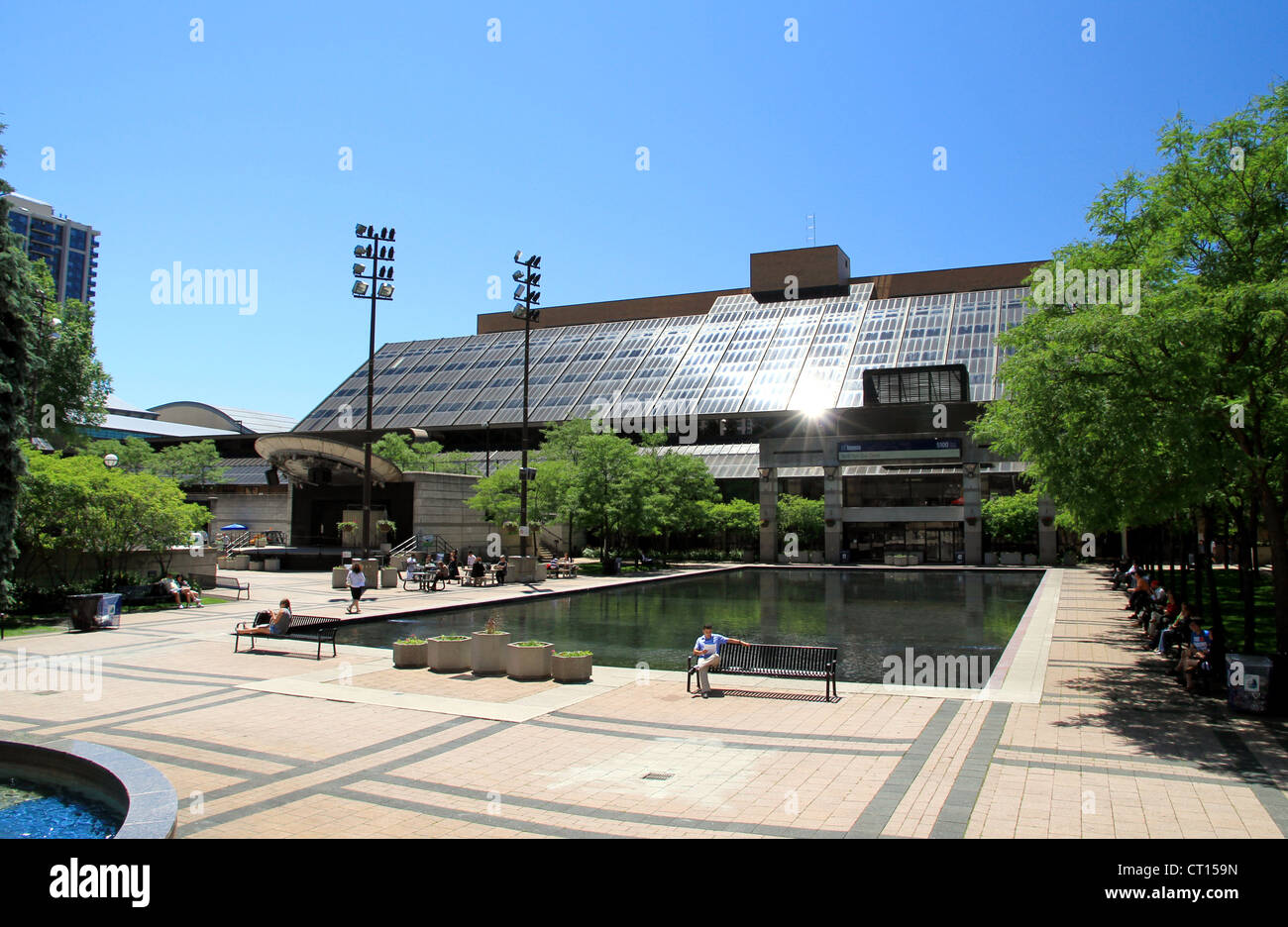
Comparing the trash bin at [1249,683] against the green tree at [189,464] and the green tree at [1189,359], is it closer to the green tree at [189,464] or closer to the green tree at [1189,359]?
the green tree at [1189,359]

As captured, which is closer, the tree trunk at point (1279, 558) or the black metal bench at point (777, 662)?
the tree trunk at point (1279, 558)

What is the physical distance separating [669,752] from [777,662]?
15.9 feet

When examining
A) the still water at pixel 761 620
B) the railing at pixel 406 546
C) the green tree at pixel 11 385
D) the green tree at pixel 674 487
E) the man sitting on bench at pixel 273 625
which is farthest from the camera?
the green tree at pixel 674 487

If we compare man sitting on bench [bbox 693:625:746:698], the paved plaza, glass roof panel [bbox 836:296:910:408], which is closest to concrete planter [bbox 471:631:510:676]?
the paved plaza

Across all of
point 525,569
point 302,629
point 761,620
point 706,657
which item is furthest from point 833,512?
point 706,657

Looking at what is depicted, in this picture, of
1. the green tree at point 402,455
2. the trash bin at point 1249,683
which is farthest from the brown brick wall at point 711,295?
the trash bin at point 1249,683

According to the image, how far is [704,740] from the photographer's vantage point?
1023 centimetres

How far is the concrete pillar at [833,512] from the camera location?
54594mm

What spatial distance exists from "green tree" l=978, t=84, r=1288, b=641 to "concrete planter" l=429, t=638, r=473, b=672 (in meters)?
10.4

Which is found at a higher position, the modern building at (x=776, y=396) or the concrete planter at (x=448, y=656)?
the modern building at (x=776, y=396)

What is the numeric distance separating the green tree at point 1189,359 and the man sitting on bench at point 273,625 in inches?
614

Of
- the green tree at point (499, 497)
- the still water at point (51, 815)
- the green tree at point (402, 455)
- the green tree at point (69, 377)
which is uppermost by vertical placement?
the green tree at point (69, 377)

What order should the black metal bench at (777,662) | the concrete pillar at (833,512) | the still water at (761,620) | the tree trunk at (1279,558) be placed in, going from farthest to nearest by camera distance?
the concrete pillar at (833,512) → the still water at (761,620) → the black metal bench at (777,662) → the tree trunk at (1279,558)

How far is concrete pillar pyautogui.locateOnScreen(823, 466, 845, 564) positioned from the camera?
5459cm
